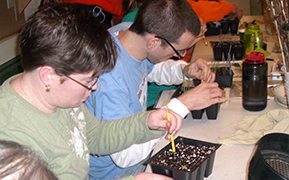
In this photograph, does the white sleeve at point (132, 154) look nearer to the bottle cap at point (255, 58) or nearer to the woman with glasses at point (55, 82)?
the woman with glasses at point (55, 82)

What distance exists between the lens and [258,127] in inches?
50.4

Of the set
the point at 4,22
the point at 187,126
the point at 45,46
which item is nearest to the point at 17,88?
the point at 45,46

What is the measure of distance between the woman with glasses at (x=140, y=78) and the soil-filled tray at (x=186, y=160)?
20 centimetres

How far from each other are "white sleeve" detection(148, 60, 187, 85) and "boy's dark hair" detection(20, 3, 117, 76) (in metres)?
1.03

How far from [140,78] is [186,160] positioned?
0.62 metres

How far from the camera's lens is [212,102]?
4.31ft

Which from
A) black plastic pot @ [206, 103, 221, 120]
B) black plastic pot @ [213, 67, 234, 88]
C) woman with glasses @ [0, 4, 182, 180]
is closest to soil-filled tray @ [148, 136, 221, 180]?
woman with glasses @ [0, 4, 182, 180]

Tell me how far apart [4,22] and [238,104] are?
2.15 m

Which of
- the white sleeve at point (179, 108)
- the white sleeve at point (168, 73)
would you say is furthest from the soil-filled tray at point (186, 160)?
the white sleeve at point (168, 73)

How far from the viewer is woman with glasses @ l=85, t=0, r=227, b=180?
122 centimetres

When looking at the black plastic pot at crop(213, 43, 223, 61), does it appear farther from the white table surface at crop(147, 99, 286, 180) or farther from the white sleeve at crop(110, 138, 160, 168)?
the white sleeve at crop(110, 138, 160, 168)

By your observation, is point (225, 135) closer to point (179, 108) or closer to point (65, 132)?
point (179, 108)

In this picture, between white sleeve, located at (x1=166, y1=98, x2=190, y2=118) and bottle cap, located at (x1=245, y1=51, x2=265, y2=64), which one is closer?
white sleeve, located at (x1=166, y1=98, x2=190, y2=118)

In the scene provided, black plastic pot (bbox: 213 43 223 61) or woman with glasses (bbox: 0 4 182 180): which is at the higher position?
woman with glasses (bbox: 0 4 182 180)
